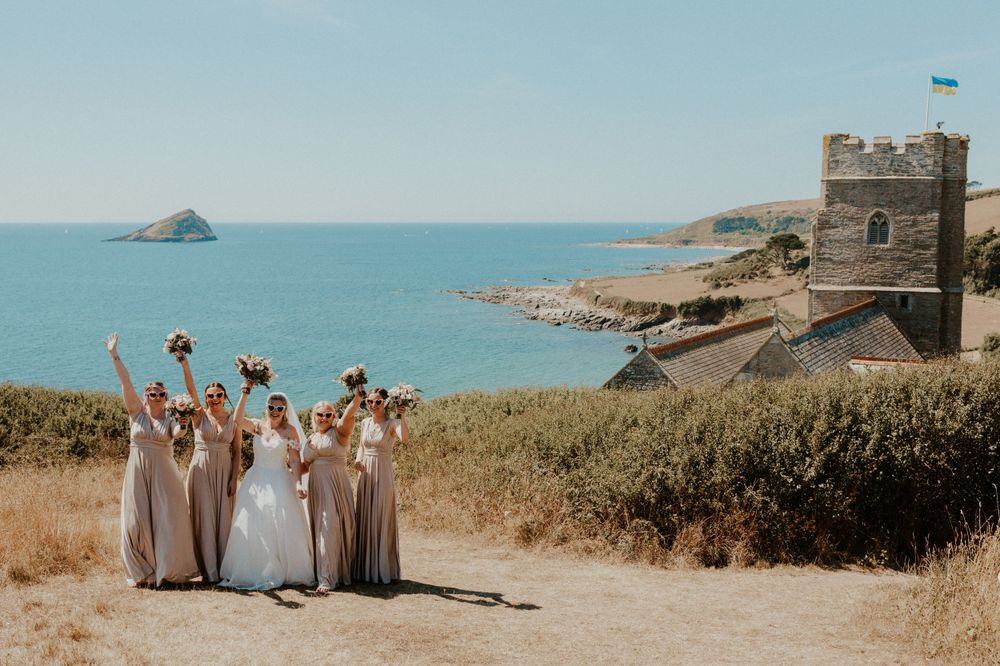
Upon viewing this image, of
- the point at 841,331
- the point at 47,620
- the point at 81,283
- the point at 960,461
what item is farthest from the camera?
the point at 81,283

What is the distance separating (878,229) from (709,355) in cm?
1104

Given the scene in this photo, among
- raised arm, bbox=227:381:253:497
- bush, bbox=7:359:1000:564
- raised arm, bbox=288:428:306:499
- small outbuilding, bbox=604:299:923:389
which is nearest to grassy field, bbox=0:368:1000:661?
bush, bbox=7:359:1000:564

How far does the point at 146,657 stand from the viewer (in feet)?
22.2

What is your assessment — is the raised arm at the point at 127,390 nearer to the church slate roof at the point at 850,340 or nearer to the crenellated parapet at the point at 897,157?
the church slate roof at the point at 850,340

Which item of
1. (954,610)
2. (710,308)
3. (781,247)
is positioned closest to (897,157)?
(954,610)

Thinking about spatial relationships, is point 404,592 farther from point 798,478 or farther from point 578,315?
point 578,315

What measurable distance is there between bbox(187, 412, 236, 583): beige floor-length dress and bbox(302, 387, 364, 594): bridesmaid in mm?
928

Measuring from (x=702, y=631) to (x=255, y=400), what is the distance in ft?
97.2

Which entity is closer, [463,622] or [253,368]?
[463,622]

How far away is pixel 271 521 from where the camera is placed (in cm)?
867

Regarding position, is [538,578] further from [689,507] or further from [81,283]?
[81,283]

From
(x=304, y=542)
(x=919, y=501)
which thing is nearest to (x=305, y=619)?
(x=304, y=542)

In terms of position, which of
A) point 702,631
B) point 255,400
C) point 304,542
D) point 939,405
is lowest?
point 255,400

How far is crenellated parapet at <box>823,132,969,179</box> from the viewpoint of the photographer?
25516mm
